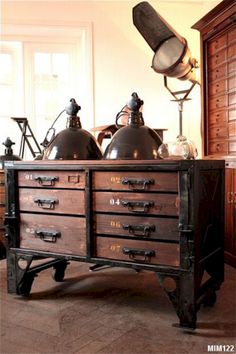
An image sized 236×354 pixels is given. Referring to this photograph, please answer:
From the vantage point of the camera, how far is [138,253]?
1.69m

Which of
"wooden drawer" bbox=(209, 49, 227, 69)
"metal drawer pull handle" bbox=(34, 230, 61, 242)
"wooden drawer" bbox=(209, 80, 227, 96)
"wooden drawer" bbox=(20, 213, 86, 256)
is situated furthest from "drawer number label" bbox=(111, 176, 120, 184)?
"wooden drawer" bbox=(209, 49, 227, 69)

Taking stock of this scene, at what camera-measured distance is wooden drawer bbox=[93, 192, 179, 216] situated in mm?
1627

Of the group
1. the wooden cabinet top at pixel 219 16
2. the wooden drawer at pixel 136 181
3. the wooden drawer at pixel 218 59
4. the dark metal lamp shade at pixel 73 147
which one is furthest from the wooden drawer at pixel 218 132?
the wooden drawer at pixel 136 181

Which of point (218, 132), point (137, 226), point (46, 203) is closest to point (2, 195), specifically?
point (46, 203)

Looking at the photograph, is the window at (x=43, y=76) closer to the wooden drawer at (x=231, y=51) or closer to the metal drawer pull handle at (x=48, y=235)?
the wooden drawer at (x=231, y=51)

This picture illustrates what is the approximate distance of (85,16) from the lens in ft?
12.3

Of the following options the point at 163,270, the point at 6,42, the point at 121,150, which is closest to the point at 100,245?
the point at 163,270

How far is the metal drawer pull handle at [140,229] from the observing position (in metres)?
1.67

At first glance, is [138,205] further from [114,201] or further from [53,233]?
[53,233]

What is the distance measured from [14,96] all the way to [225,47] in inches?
Result: 87.4

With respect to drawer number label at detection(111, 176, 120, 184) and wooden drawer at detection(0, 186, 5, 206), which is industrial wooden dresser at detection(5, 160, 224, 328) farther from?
wooden drawer at detection(0, 186, 5, 206)

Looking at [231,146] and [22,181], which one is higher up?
[231,146]

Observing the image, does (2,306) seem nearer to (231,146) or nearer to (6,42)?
(231,146)

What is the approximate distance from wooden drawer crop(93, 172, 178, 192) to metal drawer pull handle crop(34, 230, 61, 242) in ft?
1.11
